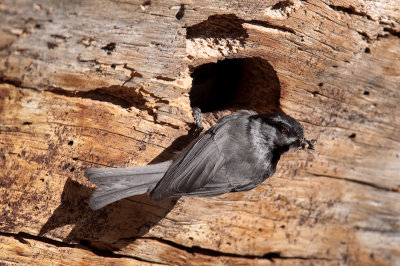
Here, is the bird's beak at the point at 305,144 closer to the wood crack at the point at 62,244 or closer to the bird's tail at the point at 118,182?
the bird's tail at the point at 118,182

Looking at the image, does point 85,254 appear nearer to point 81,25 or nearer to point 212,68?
point 81,25

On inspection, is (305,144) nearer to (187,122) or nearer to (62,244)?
(187,122)

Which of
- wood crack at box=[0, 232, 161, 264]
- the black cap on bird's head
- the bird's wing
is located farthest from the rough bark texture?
the black cap on bird's head

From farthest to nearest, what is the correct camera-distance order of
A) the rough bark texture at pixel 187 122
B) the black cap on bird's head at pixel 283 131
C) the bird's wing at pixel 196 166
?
the black cap on bird's head at pixel 283 131, the bird's wing at pixel 196 166, the rough bark texture at pixel 187 122

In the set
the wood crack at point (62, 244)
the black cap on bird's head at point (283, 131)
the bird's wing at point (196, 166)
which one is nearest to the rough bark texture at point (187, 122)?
the wood crack at point (62, 244)

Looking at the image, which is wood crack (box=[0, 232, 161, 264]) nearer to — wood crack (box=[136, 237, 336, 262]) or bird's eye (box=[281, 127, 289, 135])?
wood crack (box=[136, 237, 336, 262])

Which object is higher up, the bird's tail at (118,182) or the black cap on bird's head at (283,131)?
the black cap on bird's head at (283,131)

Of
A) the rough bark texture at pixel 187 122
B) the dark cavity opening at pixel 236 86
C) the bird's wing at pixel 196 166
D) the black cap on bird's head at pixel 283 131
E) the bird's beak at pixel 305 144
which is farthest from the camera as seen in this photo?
the dark cavity opening at pixel 236 86
